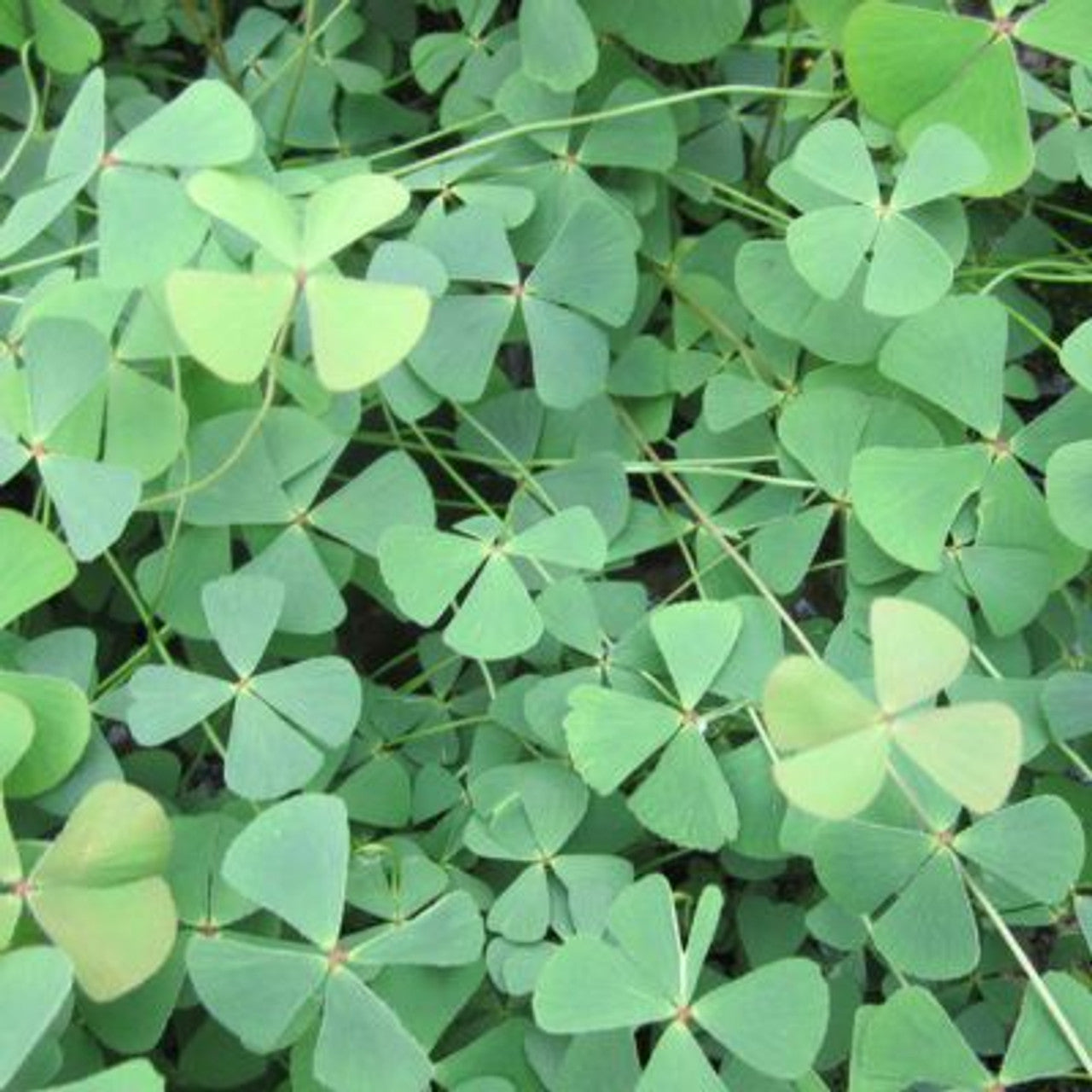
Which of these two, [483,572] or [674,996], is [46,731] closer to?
[483,572]

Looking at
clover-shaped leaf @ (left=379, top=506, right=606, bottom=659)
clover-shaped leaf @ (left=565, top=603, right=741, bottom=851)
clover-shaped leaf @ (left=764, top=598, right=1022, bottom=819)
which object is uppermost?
clover-shaped leaf @ (left=764, top=598, right=1022, bottom=819)

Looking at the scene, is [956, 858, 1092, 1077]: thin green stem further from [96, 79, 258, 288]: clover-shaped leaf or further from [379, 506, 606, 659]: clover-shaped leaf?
[96, 79, 258, 288]: clover-shaped leaf

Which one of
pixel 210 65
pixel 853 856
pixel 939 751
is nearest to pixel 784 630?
pixel 853 856

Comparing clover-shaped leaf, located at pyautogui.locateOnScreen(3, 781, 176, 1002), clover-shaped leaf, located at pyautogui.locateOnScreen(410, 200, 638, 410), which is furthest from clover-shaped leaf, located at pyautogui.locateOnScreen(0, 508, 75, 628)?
clover-shaped leaf, located at pyautogui.locateOnScreen(410, 200, 638, 410)

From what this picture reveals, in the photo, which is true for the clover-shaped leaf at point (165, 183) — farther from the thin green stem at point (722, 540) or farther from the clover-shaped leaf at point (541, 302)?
the thin green stem at point (722, 540)

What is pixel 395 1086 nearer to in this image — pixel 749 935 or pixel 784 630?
pixel 749 935

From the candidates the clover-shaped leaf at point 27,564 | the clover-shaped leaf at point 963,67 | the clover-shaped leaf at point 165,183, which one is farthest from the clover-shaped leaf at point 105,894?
the clover-shaped leaf at point 963,67
